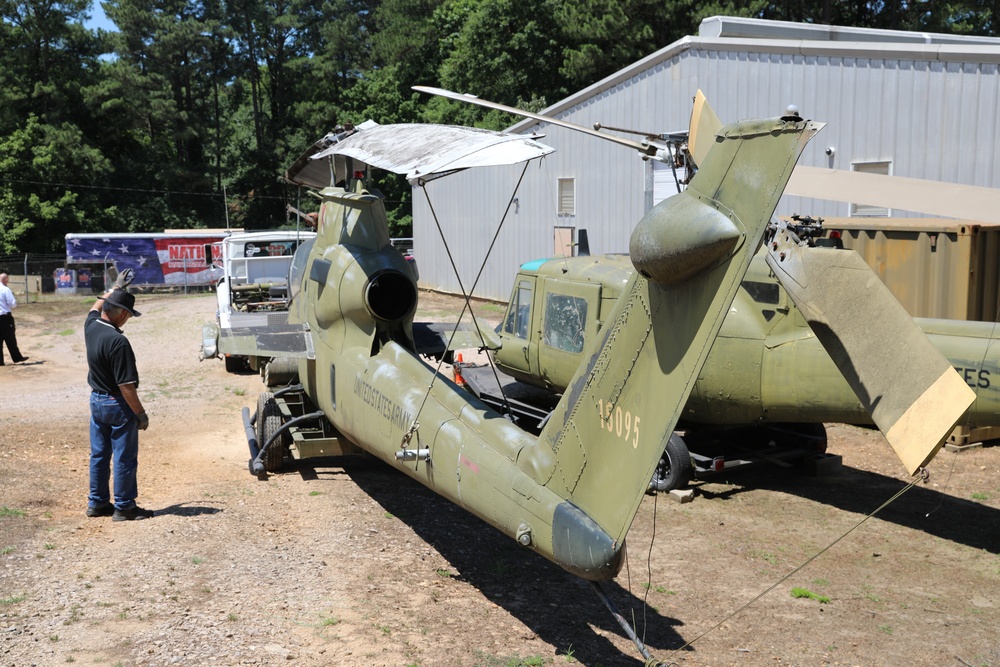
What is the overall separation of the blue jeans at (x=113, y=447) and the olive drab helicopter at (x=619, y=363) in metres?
1.90

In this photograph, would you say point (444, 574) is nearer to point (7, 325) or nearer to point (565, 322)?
point (565, 322)

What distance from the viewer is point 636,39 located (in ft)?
116

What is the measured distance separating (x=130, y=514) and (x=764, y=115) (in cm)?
1285

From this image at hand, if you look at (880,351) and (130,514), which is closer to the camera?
(880,351)

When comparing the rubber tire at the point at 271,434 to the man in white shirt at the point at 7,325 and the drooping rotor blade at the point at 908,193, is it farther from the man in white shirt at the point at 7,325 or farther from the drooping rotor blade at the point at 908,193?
the man in white shirt at the point at 7,325

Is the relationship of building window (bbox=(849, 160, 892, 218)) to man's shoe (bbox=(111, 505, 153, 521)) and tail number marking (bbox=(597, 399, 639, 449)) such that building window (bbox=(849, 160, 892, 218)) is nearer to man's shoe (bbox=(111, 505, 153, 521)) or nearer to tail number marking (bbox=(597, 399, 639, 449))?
tail number marking (bbox=(597, 399, 639, 449))

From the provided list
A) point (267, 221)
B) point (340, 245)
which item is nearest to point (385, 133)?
point (340, 245)

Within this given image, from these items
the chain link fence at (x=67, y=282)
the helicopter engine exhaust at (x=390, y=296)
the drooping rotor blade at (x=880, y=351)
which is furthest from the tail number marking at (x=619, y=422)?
the chain link fence at (x=67, y=282)

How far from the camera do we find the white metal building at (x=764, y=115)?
13.4m

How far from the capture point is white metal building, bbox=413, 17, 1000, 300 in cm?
1338

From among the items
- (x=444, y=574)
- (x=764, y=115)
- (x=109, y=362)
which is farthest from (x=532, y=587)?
(x=764, y=115)

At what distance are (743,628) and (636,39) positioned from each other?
32552 millimetres

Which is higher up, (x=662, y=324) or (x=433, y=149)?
(x=433, y=149)

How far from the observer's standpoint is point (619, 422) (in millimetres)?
4871
